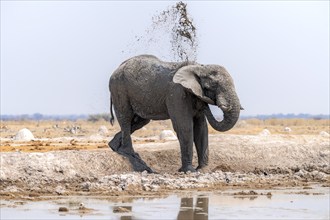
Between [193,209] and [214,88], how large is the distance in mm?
5828

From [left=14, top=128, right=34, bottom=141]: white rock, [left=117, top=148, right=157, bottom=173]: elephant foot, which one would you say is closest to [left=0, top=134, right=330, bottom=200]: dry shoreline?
[left=117, top=148, right=157, bottom=173]: elephant foot

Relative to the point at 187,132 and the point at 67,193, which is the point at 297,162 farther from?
the point at 67,193

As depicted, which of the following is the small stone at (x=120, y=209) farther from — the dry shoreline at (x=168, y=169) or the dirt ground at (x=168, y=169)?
the dry shoreline at (x=168, y=169)

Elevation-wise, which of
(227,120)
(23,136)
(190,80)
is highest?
(190,80)

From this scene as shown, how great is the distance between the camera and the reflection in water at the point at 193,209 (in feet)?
53.9

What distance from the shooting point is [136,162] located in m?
23.8

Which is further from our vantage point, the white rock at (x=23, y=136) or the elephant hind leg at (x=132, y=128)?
the white rock at (x=23, y=136)

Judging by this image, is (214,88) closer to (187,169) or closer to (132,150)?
(187,169)

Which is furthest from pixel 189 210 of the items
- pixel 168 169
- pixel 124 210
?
pixel 168 169

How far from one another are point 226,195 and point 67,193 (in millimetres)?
3323

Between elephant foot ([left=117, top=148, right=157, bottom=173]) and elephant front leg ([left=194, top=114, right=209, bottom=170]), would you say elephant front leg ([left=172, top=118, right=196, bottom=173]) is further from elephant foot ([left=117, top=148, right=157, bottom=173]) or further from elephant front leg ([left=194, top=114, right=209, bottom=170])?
elephant foot ([left=117, top=148, right=157, bottom=173])

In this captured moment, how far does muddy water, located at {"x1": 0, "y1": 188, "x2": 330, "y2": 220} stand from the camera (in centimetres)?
1655

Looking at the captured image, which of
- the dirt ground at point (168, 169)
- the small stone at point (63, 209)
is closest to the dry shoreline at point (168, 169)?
the dirt ground at point (168, 169)

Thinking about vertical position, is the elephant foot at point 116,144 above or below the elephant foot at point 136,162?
above
